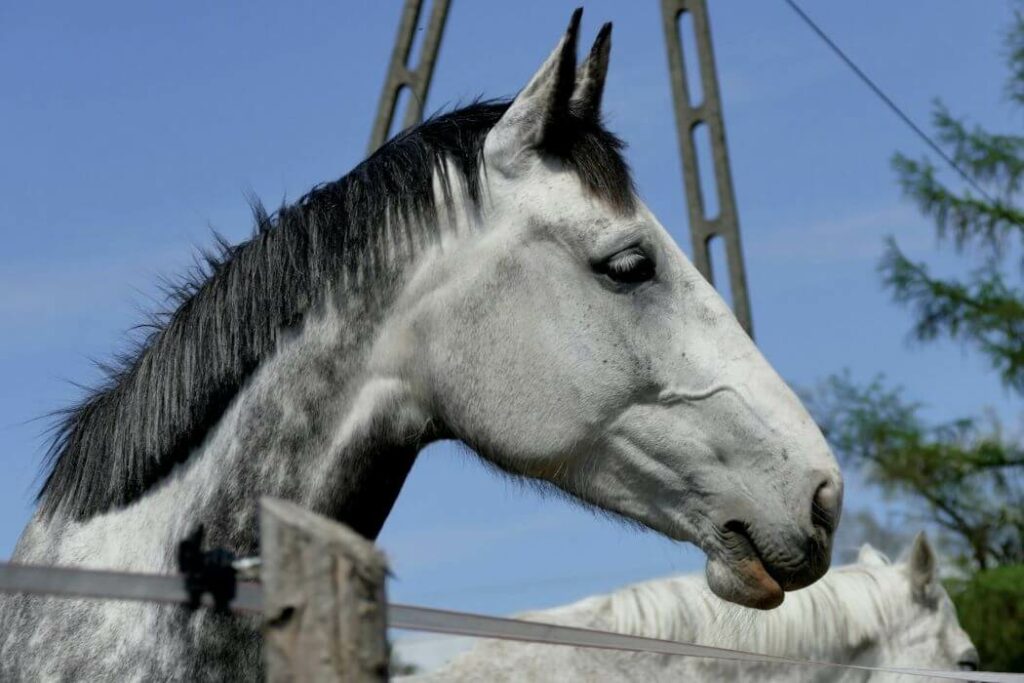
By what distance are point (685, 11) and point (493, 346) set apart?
5979 mm

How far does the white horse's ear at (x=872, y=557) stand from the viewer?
6.19 meters

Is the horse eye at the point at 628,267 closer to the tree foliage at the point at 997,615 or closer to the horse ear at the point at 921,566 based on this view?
the horse ear at the point at 921,566

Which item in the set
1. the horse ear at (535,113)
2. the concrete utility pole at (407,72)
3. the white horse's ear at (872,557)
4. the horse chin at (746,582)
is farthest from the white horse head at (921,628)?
the concrete utility pole at (407,72)

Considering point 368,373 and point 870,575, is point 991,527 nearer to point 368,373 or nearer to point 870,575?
point 870,575

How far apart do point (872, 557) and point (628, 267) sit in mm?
4000

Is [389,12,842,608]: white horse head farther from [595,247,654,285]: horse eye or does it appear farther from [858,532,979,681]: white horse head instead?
[858,532,979,681]: white horse head

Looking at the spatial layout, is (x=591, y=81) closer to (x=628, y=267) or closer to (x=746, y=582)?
(x=628, y=267)

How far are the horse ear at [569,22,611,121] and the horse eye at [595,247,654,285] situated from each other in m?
0.35

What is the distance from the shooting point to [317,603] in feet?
5.03

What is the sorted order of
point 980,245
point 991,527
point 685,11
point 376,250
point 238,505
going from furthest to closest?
point 980,245, point 991,527, point 685,11, point 376,250, point 238,505

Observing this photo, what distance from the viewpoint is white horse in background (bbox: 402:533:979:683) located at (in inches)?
189

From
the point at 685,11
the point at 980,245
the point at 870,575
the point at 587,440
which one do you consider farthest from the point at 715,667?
the point at 980,245

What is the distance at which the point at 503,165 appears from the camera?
288 centimetres

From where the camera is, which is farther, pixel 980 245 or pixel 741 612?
pixel 980 245
